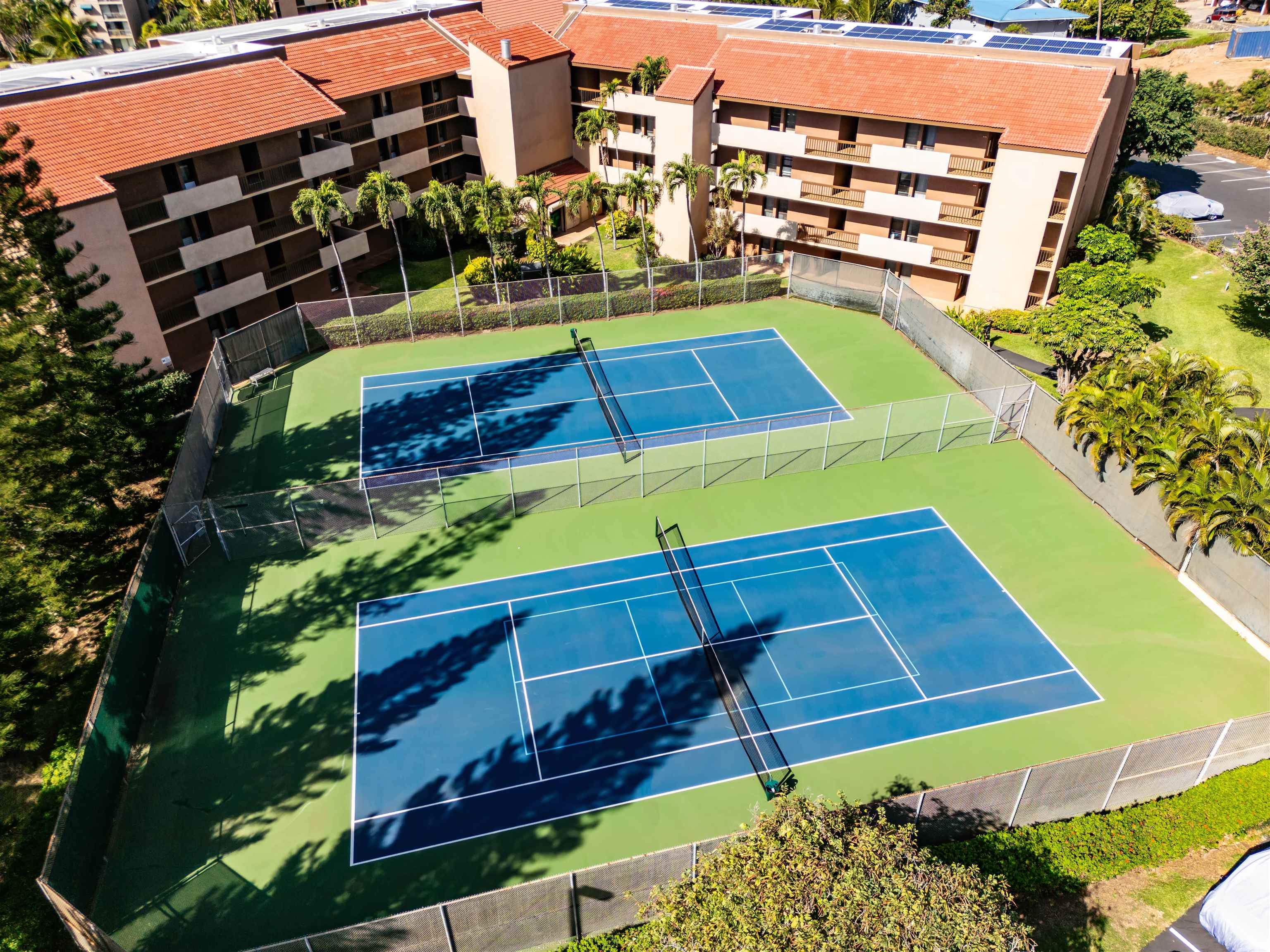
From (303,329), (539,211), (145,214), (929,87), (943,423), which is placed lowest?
(943,423)

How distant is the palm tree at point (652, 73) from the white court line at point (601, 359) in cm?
1551

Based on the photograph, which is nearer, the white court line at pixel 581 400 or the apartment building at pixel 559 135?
the white court line at pixel 581 400

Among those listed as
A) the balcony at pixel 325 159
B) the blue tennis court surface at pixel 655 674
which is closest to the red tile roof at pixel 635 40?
the balcony at pixel 325 159

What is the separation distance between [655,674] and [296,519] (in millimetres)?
11970

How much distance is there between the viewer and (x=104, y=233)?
103ft

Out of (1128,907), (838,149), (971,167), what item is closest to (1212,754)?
(1128,907)

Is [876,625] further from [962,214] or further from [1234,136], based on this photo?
[1234,136]

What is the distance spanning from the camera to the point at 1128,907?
16.8 metres

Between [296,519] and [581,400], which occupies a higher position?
[296,519]

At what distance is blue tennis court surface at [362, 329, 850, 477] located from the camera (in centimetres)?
3098

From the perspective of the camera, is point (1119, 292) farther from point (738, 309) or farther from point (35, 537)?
point (35, 537)

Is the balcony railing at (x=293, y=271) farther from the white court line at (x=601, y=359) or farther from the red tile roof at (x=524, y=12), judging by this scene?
the red tile roof at (x=524, y=12)

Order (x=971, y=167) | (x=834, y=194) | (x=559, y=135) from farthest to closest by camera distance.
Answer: (x=559, y=135)
(x=834, y=194)
(x=971, y=167)

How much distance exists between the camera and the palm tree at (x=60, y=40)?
64.2 m
